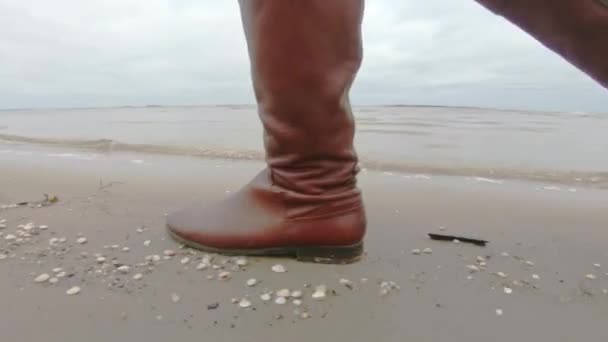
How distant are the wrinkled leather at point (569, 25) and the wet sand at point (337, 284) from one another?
0.54m

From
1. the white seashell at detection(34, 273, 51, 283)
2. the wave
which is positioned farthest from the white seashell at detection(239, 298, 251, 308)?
the wave

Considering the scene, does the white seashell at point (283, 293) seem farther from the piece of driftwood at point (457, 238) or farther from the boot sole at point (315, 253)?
the piece of driftwood at point (457, 238)

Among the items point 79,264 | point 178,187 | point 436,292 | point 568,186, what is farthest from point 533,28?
point 568,186

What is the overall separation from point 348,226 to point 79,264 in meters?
0.73

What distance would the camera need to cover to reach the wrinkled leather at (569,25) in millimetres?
659

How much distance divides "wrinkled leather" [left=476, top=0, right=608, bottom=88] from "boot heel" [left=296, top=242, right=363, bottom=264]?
2.17 feet

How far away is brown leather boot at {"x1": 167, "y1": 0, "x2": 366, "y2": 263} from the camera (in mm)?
996

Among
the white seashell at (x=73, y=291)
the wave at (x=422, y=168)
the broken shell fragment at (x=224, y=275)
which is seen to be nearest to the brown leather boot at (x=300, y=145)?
the broken shell fragment at (x=224, y=275)

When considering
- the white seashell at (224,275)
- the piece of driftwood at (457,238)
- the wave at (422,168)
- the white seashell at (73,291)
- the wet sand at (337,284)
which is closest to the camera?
the wet sand at (337,284)

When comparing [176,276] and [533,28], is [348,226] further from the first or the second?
[533,28]

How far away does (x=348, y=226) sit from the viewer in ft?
3.69

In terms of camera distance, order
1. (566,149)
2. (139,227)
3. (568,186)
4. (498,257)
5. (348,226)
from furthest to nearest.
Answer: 1. (566,149)
2. (568,186)
3. (139,227)
4. (498,257)
5. (348,226)

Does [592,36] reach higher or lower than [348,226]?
higher

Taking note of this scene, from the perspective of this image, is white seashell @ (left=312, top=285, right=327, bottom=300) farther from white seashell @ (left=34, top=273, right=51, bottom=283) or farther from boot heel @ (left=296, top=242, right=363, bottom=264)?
white seashell @ (left=34, top=273, right=51, bottom=283)
